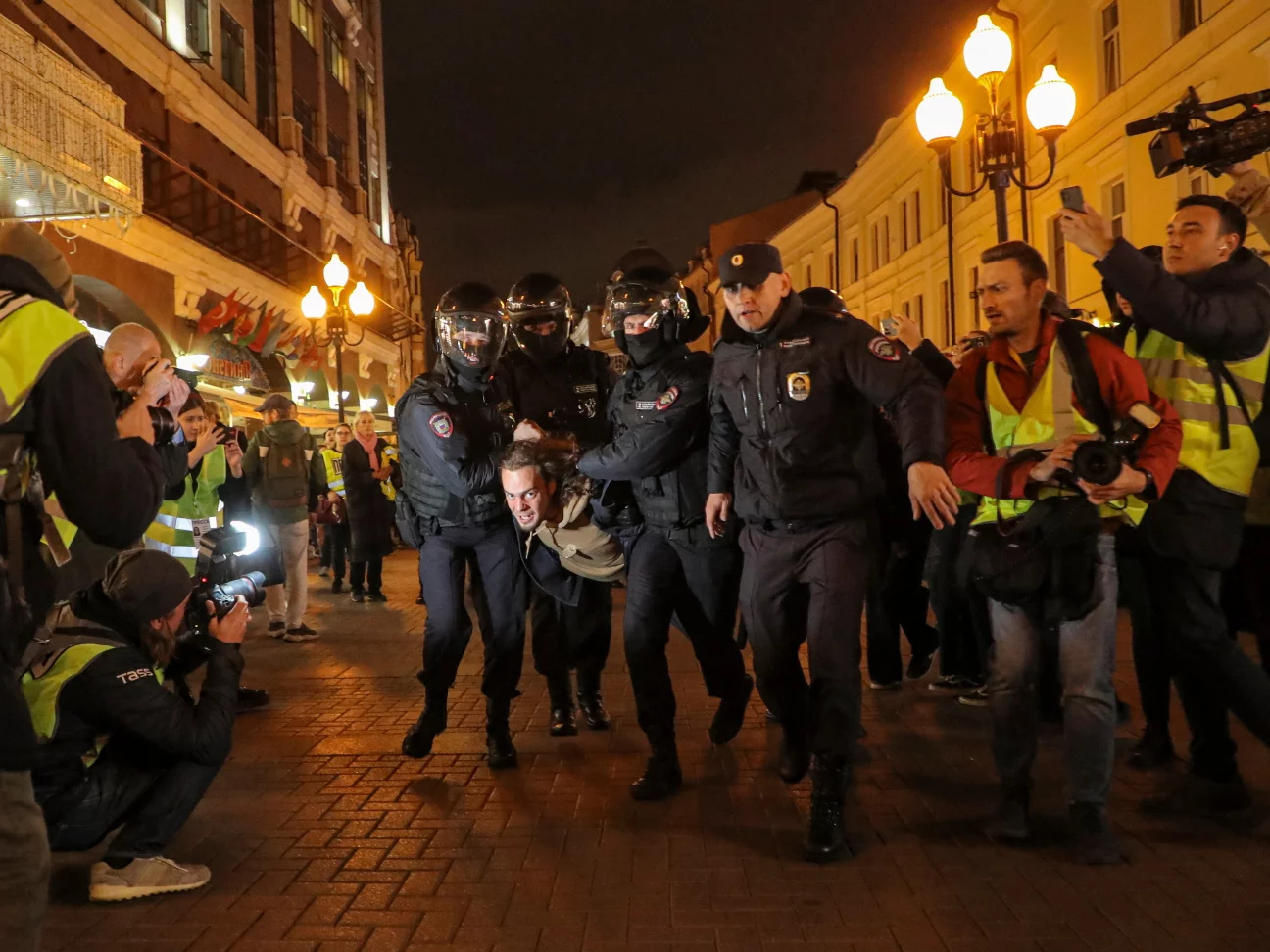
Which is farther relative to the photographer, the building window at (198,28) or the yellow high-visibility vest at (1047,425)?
the building window at (198,28)

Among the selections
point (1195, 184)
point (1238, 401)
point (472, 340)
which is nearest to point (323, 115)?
point (1195, 184)

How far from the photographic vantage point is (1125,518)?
384cm

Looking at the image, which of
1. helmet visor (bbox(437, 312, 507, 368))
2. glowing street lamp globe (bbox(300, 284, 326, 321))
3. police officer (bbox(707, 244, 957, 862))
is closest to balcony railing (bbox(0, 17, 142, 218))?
glowing street lamp globe (bbox(300, 284, 326, 321))

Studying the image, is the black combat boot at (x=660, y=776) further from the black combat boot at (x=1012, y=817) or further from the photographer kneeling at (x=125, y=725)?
the photographer kneeling at (x=125, y=725)

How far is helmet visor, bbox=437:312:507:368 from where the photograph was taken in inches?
206

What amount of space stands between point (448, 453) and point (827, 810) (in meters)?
2.30

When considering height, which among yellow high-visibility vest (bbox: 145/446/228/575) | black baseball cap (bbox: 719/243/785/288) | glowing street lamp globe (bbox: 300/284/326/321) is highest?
glowing street lamp globe (bbox: 300/284/326/321)

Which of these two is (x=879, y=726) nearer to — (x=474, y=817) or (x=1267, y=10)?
(x=474, y=817)

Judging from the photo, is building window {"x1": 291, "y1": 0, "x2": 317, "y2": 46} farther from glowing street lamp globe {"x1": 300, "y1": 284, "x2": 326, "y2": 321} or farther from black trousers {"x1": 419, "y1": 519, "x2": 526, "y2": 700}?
black trousers {"x1": 419, "y1": 519, "x2": 526, "y2": 700}

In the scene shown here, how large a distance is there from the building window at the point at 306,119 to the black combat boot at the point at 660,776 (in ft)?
99.4

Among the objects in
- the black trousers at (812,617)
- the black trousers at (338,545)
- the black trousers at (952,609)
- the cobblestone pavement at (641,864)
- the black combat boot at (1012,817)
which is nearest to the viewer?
the cobblestone pavement at (641,864)

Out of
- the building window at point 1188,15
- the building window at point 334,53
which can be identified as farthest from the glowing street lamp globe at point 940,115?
the building window at point 334,53

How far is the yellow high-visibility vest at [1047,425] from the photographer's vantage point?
150 inches

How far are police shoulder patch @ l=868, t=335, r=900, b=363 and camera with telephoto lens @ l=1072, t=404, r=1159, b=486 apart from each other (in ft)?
2.53
